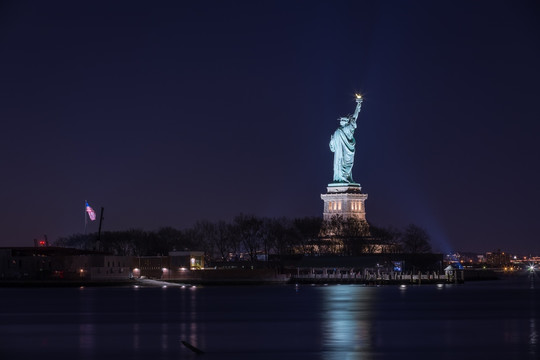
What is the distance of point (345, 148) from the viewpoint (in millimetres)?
193000

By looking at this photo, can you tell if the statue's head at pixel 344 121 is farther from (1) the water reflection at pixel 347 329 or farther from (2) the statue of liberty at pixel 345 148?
(1) the water reflection at pixel 347 329

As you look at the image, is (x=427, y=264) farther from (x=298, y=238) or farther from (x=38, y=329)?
(x=38, y=329)

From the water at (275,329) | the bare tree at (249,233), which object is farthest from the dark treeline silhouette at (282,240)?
the water at (275,329)

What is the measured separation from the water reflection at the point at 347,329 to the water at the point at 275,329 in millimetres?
53

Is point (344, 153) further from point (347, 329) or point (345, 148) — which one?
point (347, 329)

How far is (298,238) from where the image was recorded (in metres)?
184

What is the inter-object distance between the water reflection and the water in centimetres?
5

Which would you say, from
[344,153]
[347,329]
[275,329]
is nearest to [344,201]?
[344,153]

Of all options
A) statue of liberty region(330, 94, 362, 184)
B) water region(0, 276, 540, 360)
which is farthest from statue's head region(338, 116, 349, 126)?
water region(0, 276, 540, 360)

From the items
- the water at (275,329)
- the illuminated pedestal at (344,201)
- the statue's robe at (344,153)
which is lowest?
the water at (275,329)

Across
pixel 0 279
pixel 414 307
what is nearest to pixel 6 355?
pixel 414 307

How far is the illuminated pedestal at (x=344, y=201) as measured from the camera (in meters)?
191

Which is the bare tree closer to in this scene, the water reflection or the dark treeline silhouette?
the dark treeline silhouette

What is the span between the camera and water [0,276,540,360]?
49.3 meters
